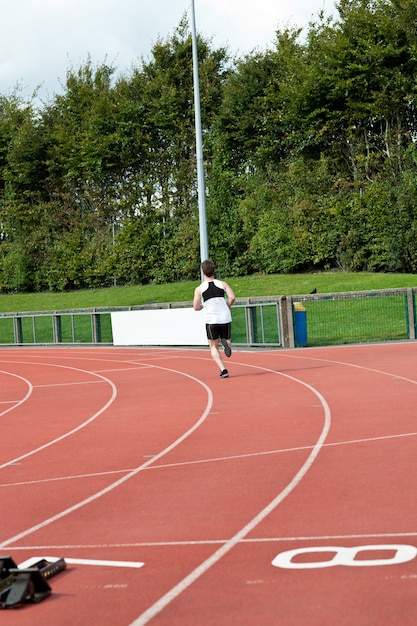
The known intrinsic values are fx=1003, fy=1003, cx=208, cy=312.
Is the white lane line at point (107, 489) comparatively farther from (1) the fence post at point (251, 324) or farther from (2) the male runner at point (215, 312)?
(1) the fence post at point (251, 324)

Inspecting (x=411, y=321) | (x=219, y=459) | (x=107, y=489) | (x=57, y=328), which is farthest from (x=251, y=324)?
(x=107, y=489)

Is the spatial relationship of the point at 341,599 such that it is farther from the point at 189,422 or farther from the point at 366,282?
the point at 366,282

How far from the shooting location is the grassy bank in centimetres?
3178

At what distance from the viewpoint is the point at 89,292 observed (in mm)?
43812

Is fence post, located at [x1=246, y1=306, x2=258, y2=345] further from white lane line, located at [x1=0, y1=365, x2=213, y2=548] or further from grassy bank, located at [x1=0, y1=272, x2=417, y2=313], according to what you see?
white lane line, located at [x1=0, y1=365, x2=213, y2=548]

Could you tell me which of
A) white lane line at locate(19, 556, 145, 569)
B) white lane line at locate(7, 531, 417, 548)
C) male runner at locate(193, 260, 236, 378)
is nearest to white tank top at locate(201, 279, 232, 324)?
male runner at locate(193, 260, 236, 378)

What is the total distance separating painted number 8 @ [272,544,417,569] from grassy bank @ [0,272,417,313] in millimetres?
25269

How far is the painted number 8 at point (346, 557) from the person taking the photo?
16.6ft

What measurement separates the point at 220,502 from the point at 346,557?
1.87 meters

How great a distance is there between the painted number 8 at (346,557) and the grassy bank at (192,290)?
25.3m

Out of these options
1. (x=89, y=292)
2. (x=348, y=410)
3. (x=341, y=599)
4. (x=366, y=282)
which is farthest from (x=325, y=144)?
(x=341, y=599)

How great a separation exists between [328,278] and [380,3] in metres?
10.7

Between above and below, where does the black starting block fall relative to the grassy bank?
below

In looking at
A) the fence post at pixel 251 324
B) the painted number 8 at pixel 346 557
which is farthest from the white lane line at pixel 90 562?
the fence post at pixel 251 324
